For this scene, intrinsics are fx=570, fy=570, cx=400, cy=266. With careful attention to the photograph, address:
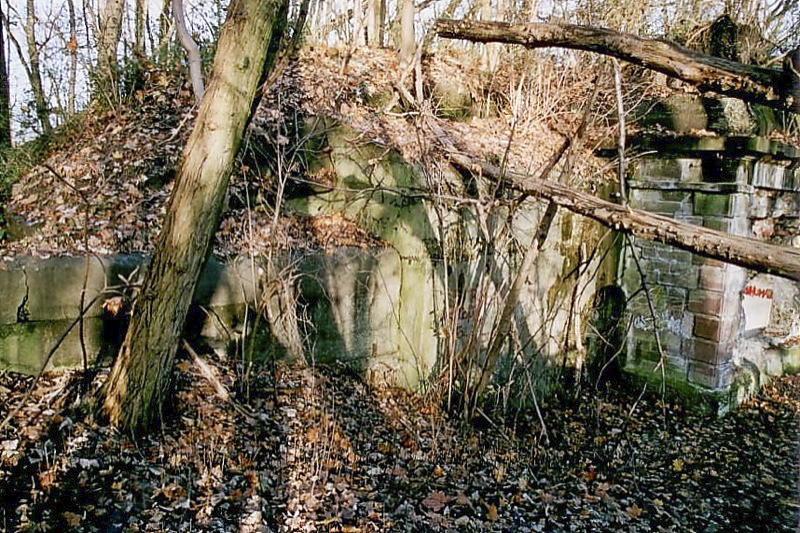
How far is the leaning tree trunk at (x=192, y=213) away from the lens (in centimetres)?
339

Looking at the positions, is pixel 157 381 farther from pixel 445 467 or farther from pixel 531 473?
pixel 531 473

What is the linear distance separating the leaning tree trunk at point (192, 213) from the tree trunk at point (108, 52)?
12.1 feet

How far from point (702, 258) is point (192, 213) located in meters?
5.65

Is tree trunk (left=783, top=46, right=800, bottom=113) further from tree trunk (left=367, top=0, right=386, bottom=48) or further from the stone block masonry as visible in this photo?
tree trunk (left=367, top=0, right=386, bottom=48)

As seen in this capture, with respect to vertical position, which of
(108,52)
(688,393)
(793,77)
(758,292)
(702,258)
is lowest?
(688,393)

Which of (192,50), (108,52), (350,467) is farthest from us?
(108,52)

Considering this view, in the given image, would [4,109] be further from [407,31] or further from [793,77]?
[793,77]

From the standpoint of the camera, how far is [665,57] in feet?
8.34

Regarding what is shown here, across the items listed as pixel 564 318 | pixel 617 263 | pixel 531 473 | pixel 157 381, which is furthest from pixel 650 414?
pixel 157 381

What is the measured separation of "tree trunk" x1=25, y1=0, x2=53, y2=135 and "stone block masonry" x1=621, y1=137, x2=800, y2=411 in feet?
23.4

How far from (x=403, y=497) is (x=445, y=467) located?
2.21ft

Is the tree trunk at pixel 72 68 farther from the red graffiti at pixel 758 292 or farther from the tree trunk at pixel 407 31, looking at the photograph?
the red graffiti at pixel 758 292

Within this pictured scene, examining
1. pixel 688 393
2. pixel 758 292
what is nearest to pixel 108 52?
pixel 688 393

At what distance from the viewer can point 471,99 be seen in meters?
8.02
